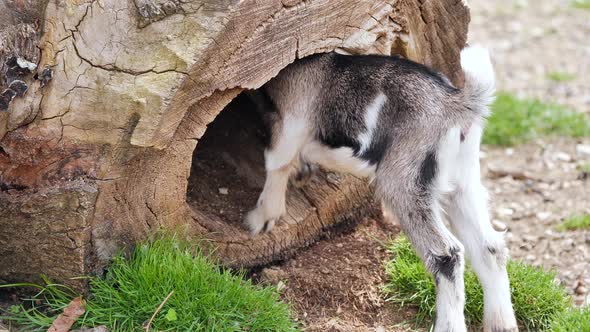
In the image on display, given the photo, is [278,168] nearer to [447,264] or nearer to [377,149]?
[377,149]

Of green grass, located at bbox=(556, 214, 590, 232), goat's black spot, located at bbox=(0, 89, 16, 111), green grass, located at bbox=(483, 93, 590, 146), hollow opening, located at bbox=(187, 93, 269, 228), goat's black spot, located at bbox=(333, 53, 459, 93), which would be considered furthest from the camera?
green grass, located at bbox=(483, 93, 590, 146)

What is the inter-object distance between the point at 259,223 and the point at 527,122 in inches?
128

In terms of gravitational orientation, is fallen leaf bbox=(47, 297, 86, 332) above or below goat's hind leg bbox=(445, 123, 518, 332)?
below

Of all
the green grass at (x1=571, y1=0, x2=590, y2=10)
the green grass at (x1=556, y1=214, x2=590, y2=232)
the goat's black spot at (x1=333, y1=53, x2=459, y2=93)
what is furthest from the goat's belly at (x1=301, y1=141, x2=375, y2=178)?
the green grass at (x1=571, y1=0, x2=590, y2=10)

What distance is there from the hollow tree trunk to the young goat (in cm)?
27

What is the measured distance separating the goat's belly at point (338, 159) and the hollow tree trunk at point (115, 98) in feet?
1.62

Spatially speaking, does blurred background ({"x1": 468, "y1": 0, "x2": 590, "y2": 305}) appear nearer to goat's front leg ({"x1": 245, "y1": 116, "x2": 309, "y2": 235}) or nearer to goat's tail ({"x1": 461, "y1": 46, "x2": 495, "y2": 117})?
goat's tail ({"x1": 461, "y1": 46, "x2": 495, "y2": 117})

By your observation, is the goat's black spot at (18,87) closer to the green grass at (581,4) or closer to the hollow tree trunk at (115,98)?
the hollow tree trunk at (115,98)

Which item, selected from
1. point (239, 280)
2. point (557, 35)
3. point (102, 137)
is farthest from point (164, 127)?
point (557, 35)

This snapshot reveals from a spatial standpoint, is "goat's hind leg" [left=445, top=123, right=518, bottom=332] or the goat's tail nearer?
the goat's tail

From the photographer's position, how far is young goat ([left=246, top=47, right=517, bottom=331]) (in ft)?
12.5

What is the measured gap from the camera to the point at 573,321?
3936 mm

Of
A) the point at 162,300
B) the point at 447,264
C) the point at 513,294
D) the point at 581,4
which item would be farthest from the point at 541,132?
the point at 162,300

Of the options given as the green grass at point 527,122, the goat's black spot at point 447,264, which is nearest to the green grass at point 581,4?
the green grass at point 527,122
